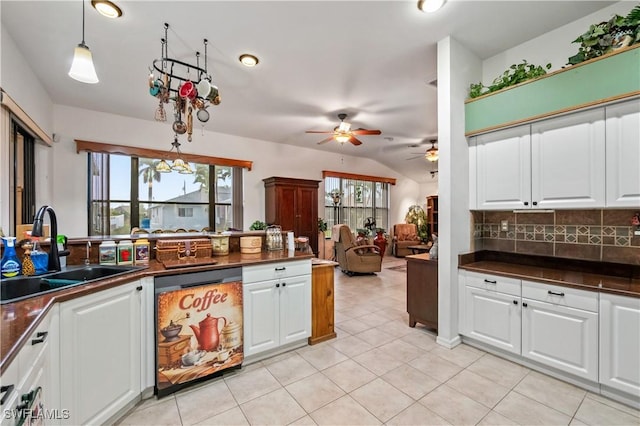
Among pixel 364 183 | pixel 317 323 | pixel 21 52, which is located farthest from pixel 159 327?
pixel 364 183

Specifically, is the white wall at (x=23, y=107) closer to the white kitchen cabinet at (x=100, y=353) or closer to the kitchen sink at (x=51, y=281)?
the kitchen sink at (x=51, y=281)

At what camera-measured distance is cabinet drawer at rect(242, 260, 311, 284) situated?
2318mm

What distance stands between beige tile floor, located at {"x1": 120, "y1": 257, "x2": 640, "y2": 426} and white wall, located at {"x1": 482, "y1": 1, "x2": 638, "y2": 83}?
2.76 metres

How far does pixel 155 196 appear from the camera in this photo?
5.14m

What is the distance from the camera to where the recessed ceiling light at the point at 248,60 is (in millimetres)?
2926

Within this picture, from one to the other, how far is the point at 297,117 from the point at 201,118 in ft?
8.19

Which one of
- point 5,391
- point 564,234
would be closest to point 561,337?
point 564,234

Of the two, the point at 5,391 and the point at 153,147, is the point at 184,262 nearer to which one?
the point at 5,391

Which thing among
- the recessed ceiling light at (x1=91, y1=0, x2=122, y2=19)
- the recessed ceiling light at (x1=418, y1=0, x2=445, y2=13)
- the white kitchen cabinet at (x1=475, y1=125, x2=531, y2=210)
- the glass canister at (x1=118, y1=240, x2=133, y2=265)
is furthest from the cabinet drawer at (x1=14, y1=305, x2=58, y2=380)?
the white kitchen cabinet at (x1=475, y1=125, x2=531, y2=210)

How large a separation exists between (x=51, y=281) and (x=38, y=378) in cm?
77

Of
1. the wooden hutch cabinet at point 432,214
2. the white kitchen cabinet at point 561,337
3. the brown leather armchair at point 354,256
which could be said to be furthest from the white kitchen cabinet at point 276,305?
the wooden hutch cabinet at point 432,214

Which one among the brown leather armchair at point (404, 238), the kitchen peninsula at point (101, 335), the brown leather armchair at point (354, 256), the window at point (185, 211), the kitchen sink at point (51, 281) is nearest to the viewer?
the kitchen peninsula at point (101, 335)

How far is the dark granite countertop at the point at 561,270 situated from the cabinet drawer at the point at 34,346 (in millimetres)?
2940

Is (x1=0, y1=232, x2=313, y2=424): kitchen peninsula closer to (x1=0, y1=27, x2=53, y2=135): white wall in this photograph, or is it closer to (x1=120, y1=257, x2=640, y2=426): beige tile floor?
(x1=120, y1=257, x2=640, y2=426): beige tile floor
